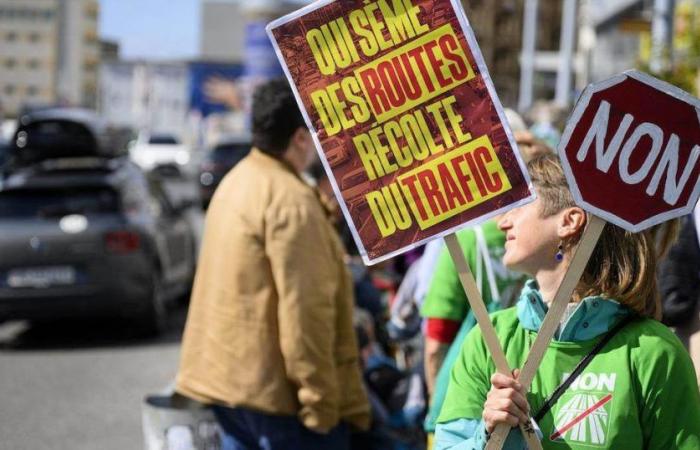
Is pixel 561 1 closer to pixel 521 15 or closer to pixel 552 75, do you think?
pixel 521 15

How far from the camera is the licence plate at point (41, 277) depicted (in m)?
10.6

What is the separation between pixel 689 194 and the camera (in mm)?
Result: 2857

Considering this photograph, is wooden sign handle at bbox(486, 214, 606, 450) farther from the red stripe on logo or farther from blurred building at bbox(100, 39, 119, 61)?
blurred building at bbox(100, 39, 119, 61)

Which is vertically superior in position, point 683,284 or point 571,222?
point 571,222

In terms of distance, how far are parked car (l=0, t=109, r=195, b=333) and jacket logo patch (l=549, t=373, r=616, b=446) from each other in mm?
8181

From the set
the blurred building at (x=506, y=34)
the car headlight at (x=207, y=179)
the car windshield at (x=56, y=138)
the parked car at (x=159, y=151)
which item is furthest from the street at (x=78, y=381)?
the blurred building at (x=506, y=34)

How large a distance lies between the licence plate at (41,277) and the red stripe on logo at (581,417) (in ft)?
26.9

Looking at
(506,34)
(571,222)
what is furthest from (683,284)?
(506,34)

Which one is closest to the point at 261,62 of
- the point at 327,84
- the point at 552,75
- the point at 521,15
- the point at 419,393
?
the point at 552,75

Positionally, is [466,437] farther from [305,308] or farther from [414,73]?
[305,308]

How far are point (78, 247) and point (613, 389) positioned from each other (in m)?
8.28

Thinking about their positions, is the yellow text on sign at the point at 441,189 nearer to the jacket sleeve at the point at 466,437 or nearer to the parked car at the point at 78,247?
the jacket sleeve at the point at 466,437

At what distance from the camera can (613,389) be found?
110 inches

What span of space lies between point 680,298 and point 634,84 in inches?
54.5
